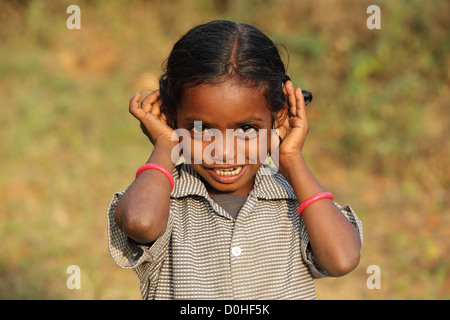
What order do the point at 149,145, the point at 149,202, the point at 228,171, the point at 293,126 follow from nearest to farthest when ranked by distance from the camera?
the point at 149,202
the point at 228,171
the point at 293,126
the point at 149,145

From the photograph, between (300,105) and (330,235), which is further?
(300,105)

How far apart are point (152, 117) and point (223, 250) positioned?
515 millimetres

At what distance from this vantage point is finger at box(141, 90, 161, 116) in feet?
6.41

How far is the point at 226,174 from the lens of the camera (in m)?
1.81

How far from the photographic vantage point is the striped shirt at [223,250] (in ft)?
→ 5.68

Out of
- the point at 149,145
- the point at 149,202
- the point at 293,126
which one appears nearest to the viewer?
the point at 149,202

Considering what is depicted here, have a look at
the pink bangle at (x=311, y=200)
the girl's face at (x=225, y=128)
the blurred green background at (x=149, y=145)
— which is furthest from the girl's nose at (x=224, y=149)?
the blurred green background at (x=149, y=145)

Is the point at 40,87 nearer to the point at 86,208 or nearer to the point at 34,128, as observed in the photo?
the point at 34,128

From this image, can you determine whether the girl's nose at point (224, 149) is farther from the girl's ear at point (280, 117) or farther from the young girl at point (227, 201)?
the girl's ear at point (280, 117)

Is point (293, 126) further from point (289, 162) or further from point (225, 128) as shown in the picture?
point (225, 128)

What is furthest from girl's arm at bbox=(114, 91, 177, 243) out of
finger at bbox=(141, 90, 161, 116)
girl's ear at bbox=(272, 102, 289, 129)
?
girl's ear at bbox=(272, 102, 289, 129)

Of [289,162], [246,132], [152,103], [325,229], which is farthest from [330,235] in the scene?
[152,103]

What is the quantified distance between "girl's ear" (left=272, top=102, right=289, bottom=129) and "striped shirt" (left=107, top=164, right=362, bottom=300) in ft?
0.71

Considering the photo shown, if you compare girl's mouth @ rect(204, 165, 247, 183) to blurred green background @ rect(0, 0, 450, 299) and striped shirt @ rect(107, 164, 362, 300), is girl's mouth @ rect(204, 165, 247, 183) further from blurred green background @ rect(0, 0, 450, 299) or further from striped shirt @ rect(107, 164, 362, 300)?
blurred green background @ rect(0, 0, 450, 299)
